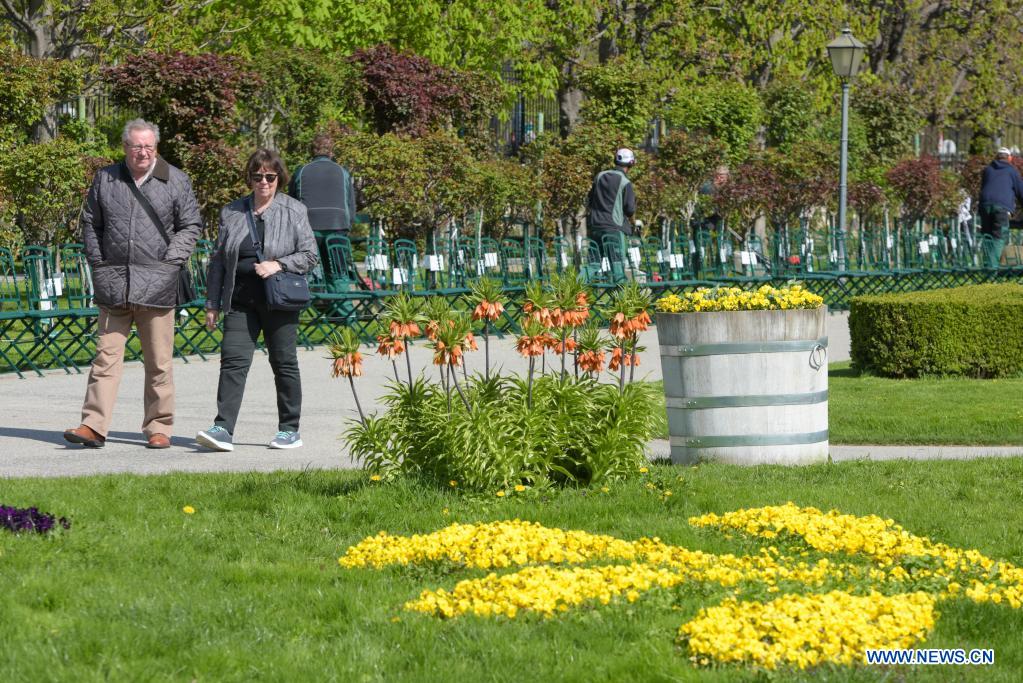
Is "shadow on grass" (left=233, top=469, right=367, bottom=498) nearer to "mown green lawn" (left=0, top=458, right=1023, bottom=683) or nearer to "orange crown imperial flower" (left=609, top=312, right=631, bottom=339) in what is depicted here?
"mown green lawn" (left=0, top=458, right=1023, bottom=683)

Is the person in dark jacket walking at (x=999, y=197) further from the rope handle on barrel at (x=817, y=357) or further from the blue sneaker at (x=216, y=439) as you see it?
the blue sneaker at (x=216, y=439)

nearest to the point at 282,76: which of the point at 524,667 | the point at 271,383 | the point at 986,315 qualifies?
the point at 271,383

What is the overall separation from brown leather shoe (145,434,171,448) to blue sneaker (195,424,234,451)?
302mm

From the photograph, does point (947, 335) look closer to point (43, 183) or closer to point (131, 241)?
point (131, 241)

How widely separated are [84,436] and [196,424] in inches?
57.2

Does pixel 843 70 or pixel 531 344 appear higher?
pixel 843 70

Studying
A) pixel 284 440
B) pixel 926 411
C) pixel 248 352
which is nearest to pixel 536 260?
pixel 926 411

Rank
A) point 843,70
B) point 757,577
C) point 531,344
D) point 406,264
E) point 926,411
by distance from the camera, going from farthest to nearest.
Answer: point 843,70 → point 406,264 → point 926,411 → point 531,344 → point 757,577

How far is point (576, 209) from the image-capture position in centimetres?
2466

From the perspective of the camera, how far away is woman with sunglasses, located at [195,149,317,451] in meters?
10.3

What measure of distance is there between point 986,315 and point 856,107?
→ 23499 mm

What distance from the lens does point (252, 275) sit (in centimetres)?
1037

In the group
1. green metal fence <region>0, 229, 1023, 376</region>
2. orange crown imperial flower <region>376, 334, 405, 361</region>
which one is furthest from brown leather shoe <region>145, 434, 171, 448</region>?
green metal fence <region>0, 229, 1023, 376</region>

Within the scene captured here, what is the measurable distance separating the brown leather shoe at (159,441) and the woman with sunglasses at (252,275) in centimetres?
30
